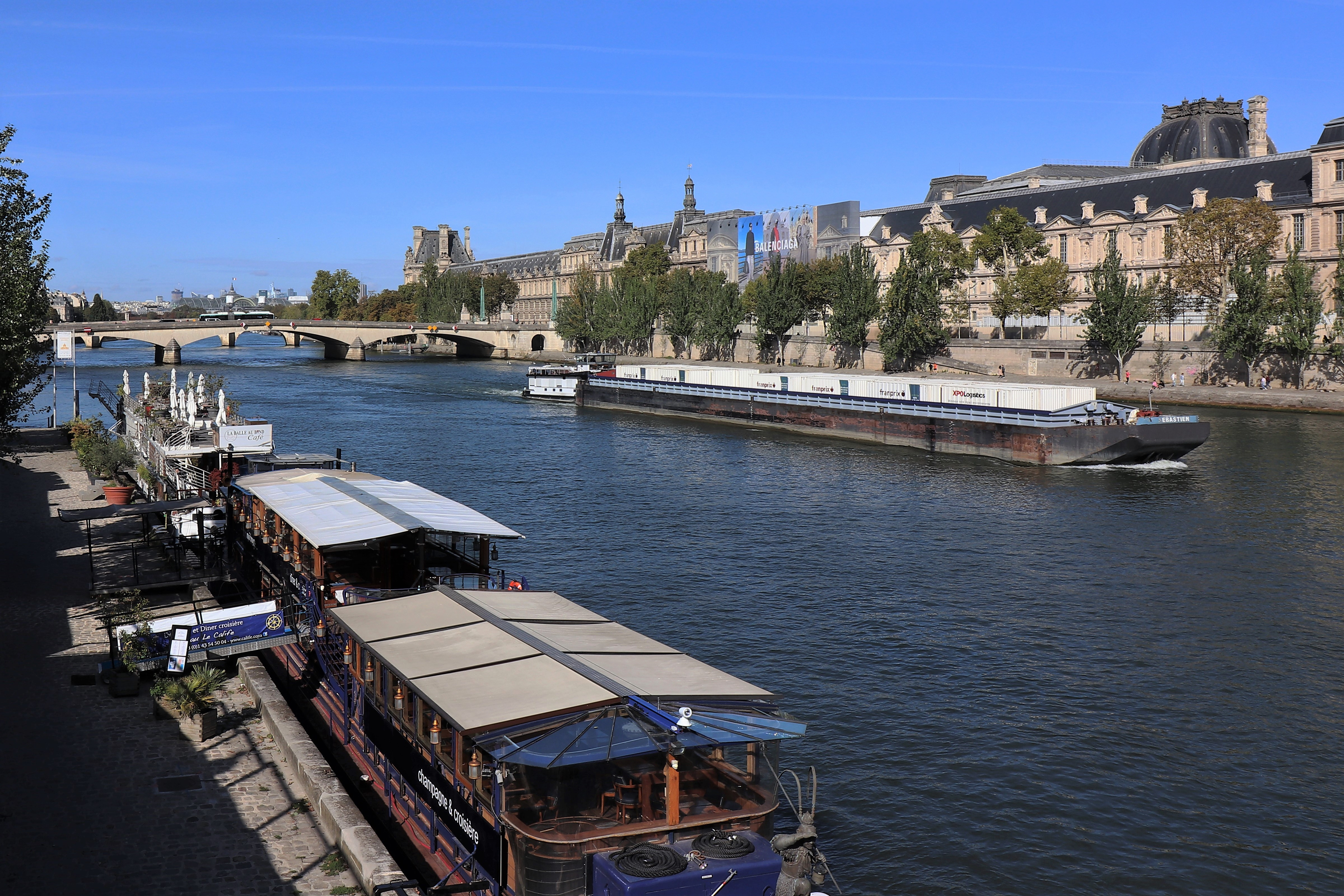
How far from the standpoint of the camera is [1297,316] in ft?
275

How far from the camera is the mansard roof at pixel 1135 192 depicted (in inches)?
3954

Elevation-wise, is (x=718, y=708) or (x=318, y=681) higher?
(x=718, y=708)

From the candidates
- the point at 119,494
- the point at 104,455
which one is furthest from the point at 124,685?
the point at 104,455

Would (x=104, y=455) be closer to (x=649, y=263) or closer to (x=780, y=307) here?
(x=780, y=307)

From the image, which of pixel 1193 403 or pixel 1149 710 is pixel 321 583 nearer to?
pixel 1149 710

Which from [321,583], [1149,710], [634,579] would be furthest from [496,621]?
[634,579]

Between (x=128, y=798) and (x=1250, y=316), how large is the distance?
8818cm

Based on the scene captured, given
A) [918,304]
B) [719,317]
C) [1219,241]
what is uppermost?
[1219,241]

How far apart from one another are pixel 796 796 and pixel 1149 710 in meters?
8.90

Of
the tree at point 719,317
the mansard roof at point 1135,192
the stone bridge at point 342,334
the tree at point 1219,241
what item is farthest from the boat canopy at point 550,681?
the stone bridge at point 342,334

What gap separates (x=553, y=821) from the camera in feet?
41.0

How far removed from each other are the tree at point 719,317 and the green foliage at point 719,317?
0.11 feet

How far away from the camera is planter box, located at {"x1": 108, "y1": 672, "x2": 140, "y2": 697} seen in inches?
834

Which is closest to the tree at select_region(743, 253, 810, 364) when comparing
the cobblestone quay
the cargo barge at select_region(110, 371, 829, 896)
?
the cobblestone quay
